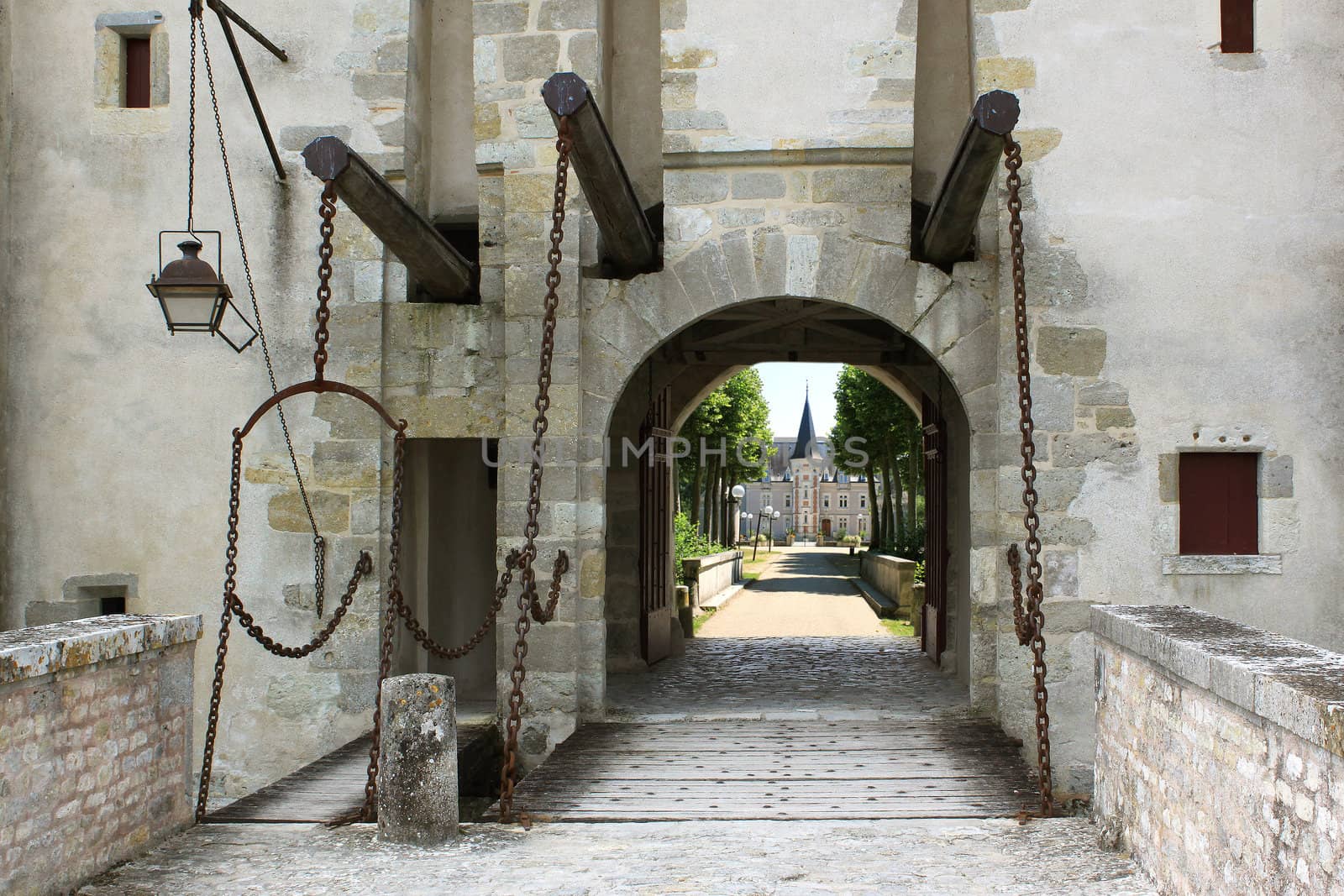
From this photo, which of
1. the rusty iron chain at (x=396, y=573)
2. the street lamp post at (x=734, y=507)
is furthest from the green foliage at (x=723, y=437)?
the rusty iron chain at (x=396, y=573)

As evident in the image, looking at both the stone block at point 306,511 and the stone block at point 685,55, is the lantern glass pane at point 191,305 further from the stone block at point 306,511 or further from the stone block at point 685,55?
the stone block at point 685,55

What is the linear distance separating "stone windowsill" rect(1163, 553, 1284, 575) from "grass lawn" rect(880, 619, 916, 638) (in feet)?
19.9

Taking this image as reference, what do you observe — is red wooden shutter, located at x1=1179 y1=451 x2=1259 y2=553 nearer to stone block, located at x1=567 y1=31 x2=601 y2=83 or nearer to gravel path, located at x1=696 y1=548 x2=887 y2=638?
stone block, located at x1=567 y1=31 x2=601 y2=83


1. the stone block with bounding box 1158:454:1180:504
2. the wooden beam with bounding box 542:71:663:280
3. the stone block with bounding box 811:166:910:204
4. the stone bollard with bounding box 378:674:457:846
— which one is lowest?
the stone bollard with bounding box 378:674:457:846

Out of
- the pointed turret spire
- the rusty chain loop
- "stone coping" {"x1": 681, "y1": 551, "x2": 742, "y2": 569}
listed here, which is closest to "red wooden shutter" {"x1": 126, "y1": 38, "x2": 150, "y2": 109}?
the rusty chain loop

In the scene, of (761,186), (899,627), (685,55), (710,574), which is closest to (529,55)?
(685,55)

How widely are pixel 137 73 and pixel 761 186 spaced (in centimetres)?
397

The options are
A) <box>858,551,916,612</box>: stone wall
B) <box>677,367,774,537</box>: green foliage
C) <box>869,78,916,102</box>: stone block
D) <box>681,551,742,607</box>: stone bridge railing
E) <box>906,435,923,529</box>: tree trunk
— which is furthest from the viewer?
<box>677,367,774,537</box>: green foliage

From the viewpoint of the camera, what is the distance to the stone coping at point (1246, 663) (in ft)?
9.43

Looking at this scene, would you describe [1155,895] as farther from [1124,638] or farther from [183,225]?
[183,225]

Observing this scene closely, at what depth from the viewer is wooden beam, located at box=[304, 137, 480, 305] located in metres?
4.98

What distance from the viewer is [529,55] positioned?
6.85m

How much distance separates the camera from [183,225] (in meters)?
7.29

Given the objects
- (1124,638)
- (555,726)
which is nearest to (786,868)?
(1124,638)
